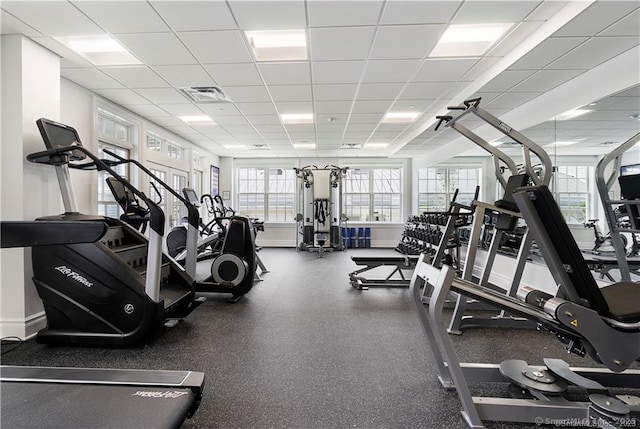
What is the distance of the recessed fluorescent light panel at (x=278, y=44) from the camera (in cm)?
288

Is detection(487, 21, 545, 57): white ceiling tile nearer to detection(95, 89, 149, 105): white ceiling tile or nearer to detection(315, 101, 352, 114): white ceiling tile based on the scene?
detection(315, 101, 352, 114): white ceiling tile

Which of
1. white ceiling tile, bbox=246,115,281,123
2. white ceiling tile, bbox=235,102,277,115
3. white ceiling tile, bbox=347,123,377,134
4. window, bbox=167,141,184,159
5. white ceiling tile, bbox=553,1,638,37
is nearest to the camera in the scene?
white ceiling tile, bbox=553,1,638,37

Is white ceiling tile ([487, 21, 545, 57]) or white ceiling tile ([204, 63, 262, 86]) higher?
white ceiling tile ([487, 21, 545, 57])

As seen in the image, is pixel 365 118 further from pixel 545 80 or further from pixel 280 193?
pixel 280 193

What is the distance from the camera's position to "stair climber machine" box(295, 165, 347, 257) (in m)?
8.18

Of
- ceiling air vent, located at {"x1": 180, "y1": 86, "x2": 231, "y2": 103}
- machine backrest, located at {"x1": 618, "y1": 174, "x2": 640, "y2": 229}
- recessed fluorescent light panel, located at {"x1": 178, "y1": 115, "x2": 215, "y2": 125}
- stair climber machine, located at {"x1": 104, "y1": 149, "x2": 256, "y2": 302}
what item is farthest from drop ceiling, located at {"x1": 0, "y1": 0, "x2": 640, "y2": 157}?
stair climber machine, located at {"x1": 104, "y1": 149, "x2": 256, "y2": 302}

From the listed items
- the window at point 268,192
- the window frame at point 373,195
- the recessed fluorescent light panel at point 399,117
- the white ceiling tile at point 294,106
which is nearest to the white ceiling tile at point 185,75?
the white ceiling tile at point 294,106

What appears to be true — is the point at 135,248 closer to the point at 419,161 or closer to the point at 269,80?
the point at 269,80

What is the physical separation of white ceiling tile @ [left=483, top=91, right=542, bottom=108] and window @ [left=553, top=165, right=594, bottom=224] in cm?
115

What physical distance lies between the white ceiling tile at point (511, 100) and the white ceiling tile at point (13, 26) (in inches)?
212

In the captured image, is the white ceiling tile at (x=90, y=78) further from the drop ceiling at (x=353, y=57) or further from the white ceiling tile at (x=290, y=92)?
the white ceiling tile at (x=290, y=92)

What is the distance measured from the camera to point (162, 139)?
6047mm

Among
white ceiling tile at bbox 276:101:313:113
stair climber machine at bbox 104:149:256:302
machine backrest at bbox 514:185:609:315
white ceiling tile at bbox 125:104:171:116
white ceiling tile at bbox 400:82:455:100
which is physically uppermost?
white ceiling tile at bbox 400:82:455:100

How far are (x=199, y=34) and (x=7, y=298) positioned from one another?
9.87ft
